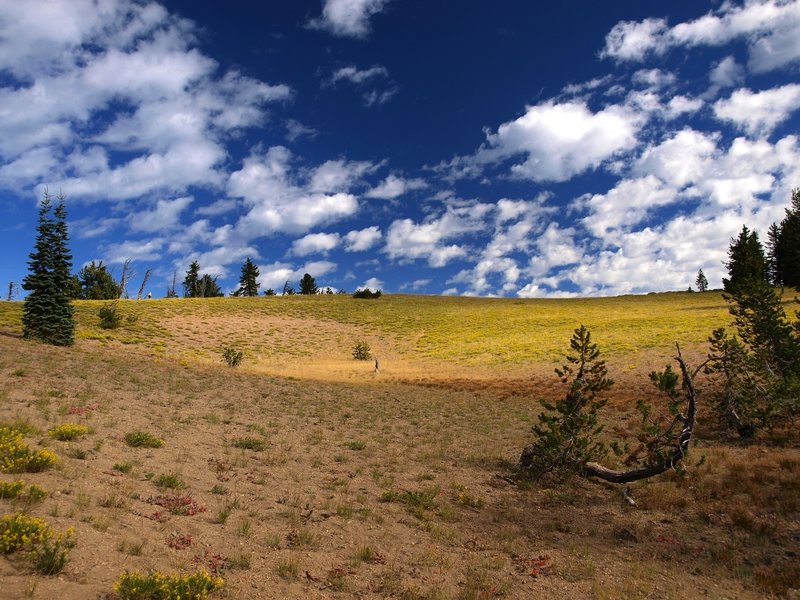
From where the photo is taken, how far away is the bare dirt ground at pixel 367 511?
706cm

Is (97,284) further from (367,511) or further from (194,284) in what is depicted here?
(367,511)

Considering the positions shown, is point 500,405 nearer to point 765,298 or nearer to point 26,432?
point 765,298

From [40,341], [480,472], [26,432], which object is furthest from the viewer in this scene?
[40,341]

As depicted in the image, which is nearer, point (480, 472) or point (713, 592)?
point (713, 592)

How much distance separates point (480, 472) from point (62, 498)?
10.4 metres

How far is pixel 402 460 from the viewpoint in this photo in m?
14.8

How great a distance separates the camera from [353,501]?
1064 centimetres

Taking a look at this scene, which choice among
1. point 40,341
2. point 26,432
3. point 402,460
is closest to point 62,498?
point 26,432

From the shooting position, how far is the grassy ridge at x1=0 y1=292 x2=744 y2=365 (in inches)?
1854

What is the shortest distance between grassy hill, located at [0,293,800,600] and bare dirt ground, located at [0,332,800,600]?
0.05 m

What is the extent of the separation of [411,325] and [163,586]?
6936 cm

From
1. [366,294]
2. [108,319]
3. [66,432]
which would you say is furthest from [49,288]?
[366,294]

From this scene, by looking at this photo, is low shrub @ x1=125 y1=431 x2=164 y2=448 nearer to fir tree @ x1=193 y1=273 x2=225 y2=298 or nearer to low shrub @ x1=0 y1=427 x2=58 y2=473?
low shrub @ x1=0 y1=427 x2=58 y2=473

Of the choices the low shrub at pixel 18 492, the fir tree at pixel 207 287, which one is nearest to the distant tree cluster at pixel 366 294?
the fir tree at pixel 207 287
